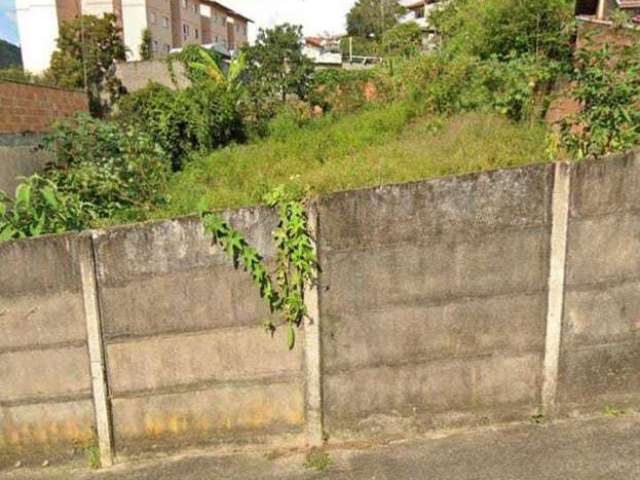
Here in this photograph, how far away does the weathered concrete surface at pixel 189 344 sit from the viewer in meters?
3.27

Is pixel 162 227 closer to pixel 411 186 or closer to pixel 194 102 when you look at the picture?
pixel 411 186

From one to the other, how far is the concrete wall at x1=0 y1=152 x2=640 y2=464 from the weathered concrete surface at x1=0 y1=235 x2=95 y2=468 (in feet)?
0.03

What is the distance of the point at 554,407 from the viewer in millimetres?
3584

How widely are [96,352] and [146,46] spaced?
36.0 m

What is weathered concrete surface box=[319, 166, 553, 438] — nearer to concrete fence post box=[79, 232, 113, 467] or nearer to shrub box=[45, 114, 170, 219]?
concrete fence post box=[79, 232, 113, 467]

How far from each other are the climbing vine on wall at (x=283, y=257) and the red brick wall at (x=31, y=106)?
4302mm

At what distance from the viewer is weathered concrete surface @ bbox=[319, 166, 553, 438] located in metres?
3.29

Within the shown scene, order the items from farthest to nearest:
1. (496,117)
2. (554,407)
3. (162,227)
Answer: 1. (496,117)
2. (554,407)
3. (162,227)

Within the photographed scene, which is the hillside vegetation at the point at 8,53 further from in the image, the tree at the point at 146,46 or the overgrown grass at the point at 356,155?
the overgrown grass at the point at 356,155

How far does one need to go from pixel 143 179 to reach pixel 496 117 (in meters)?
3.74

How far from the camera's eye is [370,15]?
4472cm

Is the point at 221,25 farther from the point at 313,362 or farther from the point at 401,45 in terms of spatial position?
the point at 313,362

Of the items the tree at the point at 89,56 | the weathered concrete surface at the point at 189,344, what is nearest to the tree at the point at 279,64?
the weathered concrete surface at the point at 189,344

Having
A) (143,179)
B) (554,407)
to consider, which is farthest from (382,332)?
(143,179)
